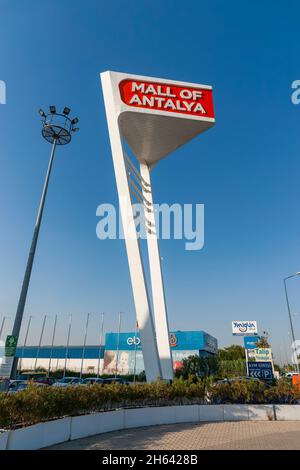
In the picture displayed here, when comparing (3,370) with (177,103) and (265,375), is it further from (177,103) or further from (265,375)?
(177,103)

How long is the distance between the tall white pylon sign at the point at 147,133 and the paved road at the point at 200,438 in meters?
4.44

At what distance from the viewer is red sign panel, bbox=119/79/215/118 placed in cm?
1831

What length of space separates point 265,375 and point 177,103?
16.8 m

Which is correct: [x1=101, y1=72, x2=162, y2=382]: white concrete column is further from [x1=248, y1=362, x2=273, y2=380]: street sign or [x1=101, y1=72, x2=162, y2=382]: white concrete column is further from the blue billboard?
the blue billboard

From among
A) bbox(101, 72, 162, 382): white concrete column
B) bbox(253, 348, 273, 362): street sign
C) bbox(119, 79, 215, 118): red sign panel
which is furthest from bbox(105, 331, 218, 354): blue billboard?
bbox(119, 79, 215, 118): red sign panel

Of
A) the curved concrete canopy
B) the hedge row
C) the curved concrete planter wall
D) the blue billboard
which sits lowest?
the curved concrete planter wall

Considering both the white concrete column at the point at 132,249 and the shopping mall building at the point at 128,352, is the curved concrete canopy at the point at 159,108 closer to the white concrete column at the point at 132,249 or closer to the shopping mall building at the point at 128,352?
the white concrete column at the point at 132,249

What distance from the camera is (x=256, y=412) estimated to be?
14086 millimetres

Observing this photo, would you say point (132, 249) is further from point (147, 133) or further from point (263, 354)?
point (263, 354)

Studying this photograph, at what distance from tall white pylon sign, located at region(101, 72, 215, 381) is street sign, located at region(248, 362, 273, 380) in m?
4.91

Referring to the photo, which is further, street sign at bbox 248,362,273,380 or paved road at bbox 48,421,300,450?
street sign at bbox 248,362,273,380

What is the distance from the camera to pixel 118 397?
12203mm

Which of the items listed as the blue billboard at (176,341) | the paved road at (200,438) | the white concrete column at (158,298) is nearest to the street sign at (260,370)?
the paved road at (200,438)

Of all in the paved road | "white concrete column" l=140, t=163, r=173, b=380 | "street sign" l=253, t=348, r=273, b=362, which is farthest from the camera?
"street sign" l=253, t=348, r=273, b=362
